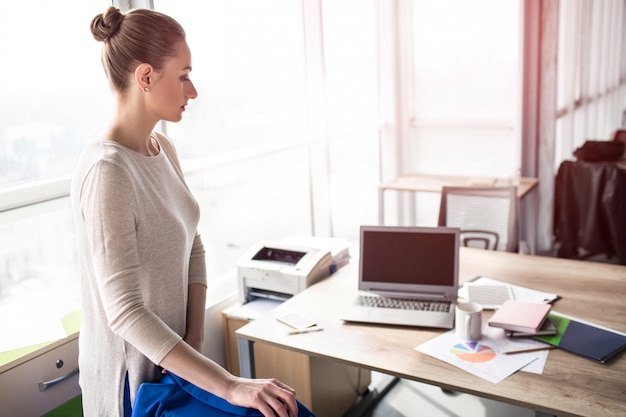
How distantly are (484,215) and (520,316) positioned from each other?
1386mm

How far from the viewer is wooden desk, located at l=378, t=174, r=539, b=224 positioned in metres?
4.37

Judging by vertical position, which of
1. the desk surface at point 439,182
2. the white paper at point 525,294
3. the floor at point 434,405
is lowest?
the floor at point 434,405

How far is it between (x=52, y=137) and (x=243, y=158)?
3.86ft

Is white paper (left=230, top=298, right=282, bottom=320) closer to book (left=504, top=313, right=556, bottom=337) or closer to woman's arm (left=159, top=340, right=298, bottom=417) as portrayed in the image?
book (left=504, top=313, right=556, bottom=337)

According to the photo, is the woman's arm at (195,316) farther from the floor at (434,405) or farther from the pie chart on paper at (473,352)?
the floor at (434,405)

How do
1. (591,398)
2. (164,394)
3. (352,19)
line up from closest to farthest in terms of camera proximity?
(164,394) → (591,398) → (352,19)

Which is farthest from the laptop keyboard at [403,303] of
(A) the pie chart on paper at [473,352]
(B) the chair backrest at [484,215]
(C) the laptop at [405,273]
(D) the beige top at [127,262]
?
(B) the chair backrest at [484,215]

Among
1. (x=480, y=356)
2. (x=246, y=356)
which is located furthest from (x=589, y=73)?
(x=246, y=356)

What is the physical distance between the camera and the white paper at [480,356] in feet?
6.08

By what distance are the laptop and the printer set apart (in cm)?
34

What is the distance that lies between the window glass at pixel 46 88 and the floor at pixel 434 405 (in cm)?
188

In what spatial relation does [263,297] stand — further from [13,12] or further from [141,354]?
[13,12]

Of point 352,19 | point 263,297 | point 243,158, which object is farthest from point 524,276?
point 352,19

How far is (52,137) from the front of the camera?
240 cm
